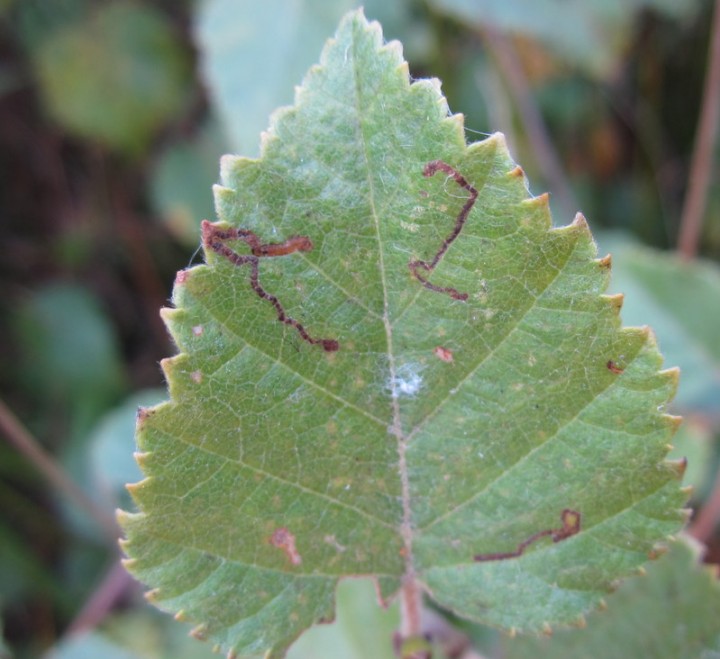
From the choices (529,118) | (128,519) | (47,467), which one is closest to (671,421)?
(128,519)

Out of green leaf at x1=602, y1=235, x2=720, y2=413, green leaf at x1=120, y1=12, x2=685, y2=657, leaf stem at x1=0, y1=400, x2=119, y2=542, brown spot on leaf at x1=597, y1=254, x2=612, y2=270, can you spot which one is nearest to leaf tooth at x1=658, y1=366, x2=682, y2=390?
green leaf at x1=120, y1=12, x2=685, y2=657

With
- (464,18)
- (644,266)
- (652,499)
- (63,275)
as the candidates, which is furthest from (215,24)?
(652,499)

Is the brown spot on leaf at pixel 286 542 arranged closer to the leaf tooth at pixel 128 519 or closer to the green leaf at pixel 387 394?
the green leaf at pixel 387 394

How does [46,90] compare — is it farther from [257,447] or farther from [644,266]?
[257,447]

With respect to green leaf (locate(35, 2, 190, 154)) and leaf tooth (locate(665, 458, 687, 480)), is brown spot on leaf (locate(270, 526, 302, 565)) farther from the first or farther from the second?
green leaf (locate(35, 2, 190, 154))

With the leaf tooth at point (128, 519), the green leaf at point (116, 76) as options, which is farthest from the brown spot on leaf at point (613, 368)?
the green leaf at point (116, 76)

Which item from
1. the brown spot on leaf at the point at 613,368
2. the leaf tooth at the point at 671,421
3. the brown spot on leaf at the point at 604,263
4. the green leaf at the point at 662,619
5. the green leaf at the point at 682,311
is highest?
the green leaf at the point at 682,311

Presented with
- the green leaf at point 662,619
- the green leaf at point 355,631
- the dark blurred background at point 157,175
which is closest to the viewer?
the green leaf at point 662,619

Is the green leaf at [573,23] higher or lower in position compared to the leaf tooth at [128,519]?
higher
